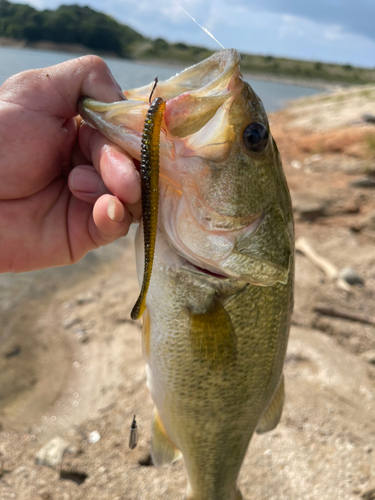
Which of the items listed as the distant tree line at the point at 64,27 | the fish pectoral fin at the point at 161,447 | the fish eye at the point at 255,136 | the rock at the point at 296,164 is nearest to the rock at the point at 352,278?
the fish pectoral fin at the point at 161,447

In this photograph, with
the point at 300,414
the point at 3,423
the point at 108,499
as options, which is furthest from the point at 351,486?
the point at 3,423

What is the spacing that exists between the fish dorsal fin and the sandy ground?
1.53m

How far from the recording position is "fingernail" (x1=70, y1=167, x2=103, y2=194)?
1.62 m

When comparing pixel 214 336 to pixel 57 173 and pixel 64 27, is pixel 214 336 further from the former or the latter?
pixel 64 27

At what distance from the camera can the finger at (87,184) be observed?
1.62 metres

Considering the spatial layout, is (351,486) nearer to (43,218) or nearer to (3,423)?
(43,218)

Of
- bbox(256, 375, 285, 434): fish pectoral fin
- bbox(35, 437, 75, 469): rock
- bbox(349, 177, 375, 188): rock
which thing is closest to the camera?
bbox(256, 375, 285, 434): fish pectoral fin

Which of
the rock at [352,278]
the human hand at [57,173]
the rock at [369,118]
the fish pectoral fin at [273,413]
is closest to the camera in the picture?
the human hand at [57,173]

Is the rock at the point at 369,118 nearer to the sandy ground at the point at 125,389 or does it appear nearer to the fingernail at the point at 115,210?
the sandy ground at the point at 125,389

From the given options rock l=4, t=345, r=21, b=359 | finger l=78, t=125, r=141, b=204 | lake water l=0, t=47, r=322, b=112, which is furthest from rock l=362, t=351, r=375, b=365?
lake water l=0, t=47, r=322, b=112

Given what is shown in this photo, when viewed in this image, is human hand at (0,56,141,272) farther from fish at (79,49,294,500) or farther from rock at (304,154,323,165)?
rock at (304,154,323,165)

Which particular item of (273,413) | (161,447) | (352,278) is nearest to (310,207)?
(352,278)

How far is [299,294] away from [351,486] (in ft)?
8.01

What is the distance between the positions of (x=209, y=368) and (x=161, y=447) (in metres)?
0.74
